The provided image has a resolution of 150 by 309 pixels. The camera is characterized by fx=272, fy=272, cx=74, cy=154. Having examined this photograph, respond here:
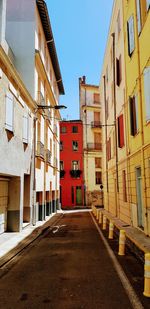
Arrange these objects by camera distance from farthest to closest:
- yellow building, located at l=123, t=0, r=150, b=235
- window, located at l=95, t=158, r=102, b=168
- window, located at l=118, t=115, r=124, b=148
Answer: window, located at l=95, t=158, r=102, b=168 < window, located at l=118, t=115, r=124, b=148 < yellow building, located at l=123, t=0, r=150, b=235

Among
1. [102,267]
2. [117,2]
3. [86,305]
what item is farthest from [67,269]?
[117,2]

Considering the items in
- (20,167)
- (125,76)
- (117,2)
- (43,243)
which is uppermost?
(117,2)

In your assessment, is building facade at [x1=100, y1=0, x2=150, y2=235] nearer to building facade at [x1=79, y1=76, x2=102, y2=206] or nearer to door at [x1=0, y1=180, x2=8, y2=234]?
door at [x1=0, y1=180, x2=8, y2=234]

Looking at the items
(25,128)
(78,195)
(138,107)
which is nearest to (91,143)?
(78,195)

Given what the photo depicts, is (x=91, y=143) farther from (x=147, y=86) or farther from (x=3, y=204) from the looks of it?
(x=147, y=86)

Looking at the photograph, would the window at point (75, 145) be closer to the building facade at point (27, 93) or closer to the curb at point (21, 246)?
the building facade at point (27, 93)

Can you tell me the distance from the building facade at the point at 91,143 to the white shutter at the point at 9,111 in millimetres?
28809

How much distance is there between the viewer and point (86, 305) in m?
4.84

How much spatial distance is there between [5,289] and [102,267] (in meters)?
2.65

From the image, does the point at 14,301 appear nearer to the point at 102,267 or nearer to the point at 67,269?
the point at 67,269

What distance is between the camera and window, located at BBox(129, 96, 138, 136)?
42.0ft

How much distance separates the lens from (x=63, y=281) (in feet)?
20.2

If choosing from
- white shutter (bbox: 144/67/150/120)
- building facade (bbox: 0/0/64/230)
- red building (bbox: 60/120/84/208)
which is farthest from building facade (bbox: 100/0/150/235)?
red building (bbox: 60/120/84/208)

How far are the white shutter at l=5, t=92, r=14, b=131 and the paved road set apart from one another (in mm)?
5102
